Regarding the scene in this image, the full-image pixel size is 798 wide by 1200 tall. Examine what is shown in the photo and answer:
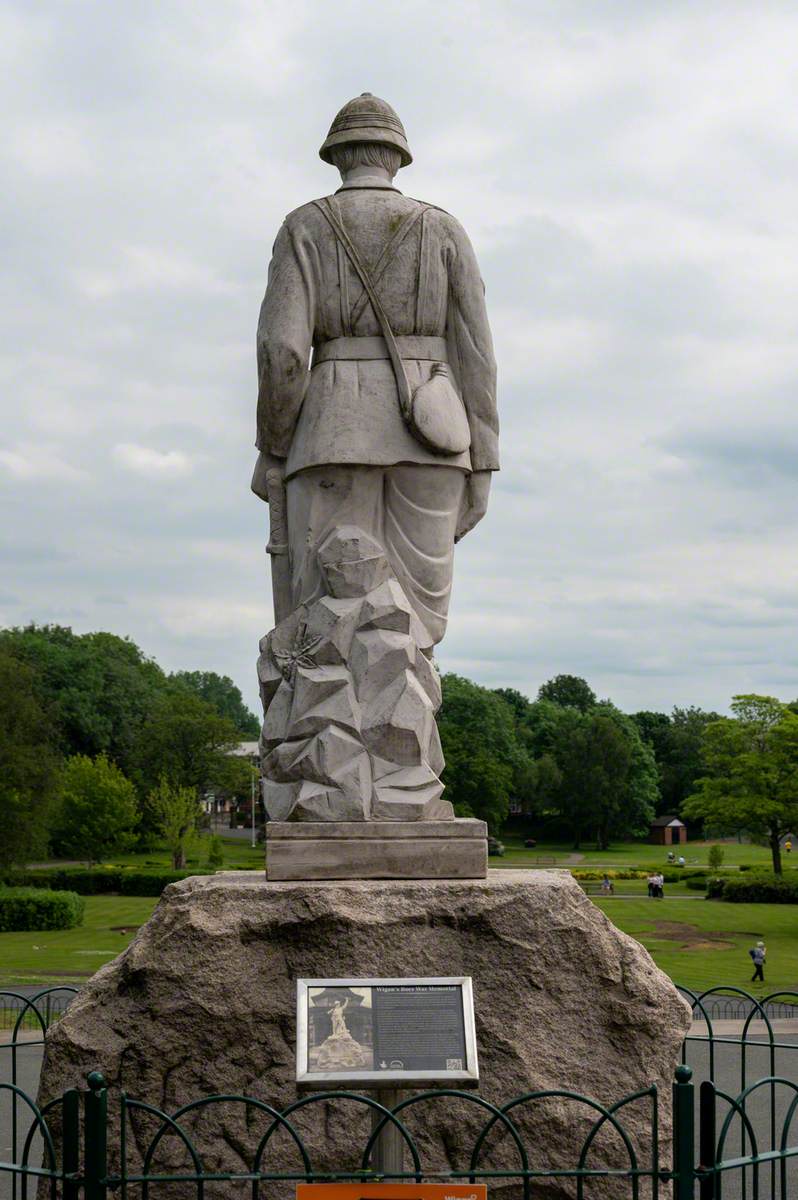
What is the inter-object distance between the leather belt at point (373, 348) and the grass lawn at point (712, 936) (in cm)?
1443

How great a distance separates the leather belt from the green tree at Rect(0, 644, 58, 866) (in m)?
29.2

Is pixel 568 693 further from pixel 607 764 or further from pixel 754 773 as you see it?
pixel 754 773

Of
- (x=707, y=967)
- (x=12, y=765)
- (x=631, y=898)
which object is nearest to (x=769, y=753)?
(x=631, y=898)

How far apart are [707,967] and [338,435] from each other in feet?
58.1

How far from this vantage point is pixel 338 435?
279 inches

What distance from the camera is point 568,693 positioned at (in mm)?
84250

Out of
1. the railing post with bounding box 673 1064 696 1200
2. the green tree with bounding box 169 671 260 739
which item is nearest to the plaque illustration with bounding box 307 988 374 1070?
the railing post with bounding box 673 1064 696 1200

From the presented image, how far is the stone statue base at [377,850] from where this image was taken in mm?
6434

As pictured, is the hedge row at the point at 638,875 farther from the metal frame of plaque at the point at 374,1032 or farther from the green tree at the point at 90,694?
the metal frame of plaque at the point at 374,1032

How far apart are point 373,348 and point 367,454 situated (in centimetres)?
62

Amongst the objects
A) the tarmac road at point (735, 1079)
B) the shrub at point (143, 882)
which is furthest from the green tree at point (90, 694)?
the tarmac road at point (735, 1079)

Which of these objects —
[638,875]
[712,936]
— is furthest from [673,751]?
[712,936]

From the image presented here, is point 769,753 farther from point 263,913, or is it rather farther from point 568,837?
point 263,913

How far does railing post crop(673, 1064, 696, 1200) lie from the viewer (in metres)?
4.33
